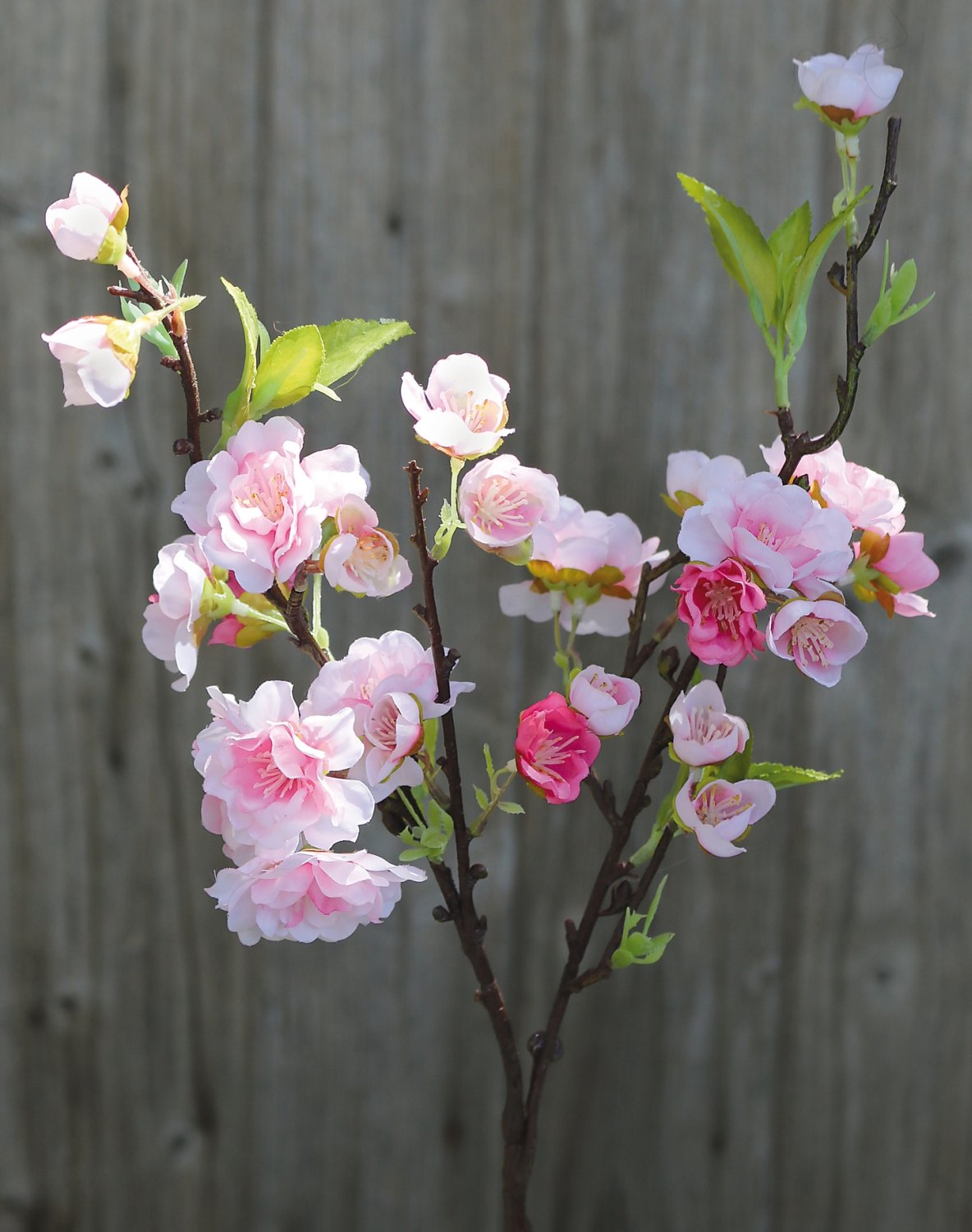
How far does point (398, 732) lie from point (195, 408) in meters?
0.17

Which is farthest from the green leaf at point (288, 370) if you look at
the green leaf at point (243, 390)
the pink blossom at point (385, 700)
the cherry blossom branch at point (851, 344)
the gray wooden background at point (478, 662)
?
the gray wooden background at point (478, 662)

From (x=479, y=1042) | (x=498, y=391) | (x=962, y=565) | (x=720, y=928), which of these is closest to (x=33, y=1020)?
(x=479, y=1042)

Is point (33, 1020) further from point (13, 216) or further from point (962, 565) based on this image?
point (962, 565)

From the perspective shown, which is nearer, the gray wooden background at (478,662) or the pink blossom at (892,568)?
the pink blossom at (892,568)

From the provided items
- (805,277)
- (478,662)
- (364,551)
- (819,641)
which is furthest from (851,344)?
(478,662)

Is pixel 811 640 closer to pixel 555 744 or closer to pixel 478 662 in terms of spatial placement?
pixel 555 744

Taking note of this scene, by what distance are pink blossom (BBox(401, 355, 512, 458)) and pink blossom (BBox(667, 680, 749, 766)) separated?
0.50ft

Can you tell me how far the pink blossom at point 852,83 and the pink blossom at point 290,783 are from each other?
363mm

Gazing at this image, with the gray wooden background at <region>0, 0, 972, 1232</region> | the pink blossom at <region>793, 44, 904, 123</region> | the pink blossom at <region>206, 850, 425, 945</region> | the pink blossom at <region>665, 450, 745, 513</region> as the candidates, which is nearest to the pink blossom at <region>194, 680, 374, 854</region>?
the pink blossom at <region>206, 850, 425, 945</region>

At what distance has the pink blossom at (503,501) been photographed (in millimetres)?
499

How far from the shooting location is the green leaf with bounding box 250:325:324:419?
482 millimetres

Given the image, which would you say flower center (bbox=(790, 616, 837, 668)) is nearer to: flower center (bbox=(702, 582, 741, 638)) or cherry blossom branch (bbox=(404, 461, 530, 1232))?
flower center (bbox=(702, 582, 741, 638))

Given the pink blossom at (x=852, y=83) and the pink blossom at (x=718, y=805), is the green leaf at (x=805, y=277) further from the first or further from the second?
the pink blossom at (x=718, y=805)

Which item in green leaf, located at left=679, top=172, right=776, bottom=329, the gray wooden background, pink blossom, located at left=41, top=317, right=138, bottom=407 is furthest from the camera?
the gray wooden background
